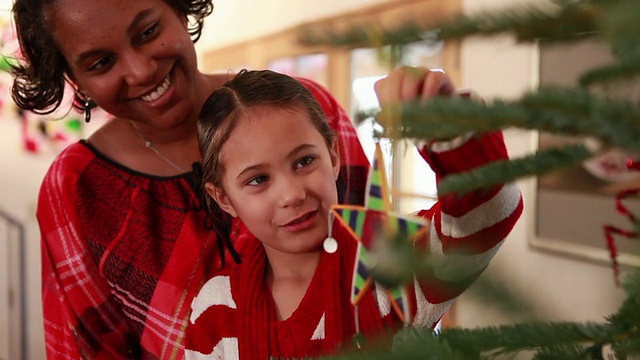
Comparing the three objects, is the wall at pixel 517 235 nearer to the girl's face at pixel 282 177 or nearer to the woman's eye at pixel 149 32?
the girl's face at pixel 282 177

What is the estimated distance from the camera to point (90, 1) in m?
0.85

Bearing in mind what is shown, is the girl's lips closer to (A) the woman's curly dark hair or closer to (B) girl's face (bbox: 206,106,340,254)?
(B) girl's face (bbox: 206,106,340,254)

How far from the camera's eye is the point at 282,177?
0.68 metres

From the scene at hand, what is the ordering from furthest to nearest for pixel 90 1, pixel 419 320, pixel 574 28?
pixel 90 1 < pixel 419 320 < pixel 574 28

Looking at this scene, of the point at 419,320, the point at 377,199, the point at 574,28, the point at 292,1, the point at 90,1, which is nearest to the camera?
the point at 574,28

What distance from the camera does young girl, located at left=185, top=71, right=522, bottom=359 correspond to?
69 cm

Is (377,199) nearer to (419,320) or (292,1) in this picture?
(419,320)

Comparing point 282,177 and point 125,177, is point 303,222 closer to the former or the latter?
point 282,177

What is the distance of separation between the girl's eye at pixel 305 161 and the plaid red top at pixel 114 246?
0.25 m

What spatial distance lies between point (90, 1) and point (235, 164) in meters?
0.32

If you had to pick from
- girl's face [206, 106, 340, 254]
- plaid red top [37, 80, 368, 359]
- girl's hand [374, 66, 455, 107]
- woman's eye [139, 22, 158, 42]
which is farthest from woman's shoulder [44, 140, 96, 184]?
girl's hand [374, 66, 455, 107]

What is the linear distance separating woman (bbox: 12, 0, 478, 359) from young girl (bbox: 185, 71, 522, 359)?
0.12m

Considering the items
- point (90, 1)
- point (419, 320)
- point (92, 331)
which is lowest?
point (92, 331)

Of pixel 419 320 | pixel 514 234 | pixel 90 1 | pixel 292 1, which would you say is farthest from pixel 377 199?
pixel 292 1
